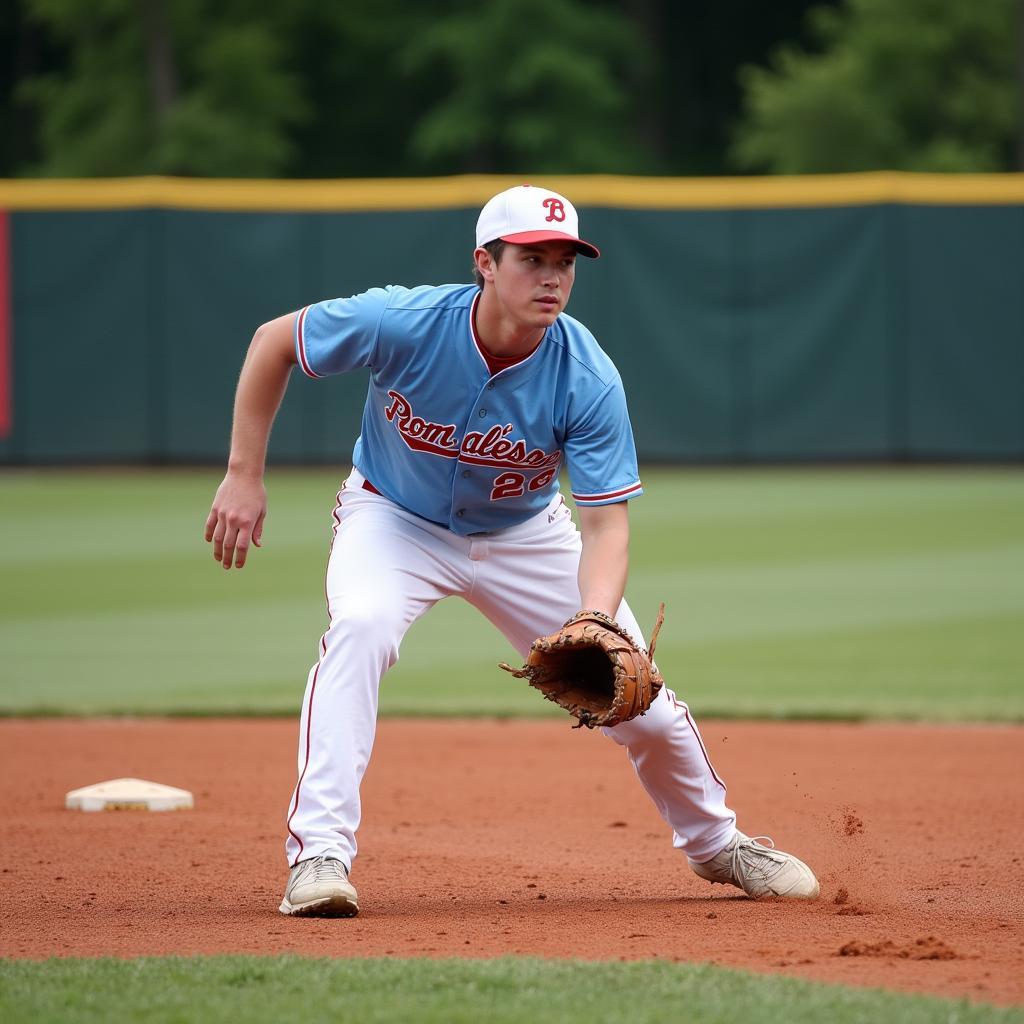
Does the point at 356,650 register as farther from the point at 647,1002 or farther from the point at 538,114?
the point at 538,114

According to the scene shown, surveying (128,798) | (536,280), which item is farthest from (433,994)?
(128,798)

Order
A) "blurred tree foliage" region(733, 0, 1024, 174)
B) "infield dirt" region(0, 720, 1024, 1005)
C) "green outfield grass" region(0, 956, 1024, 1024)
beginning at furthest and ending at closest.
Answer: "blurred tree foliage" region(733, 0, 1024, 174) < "infield dirt" region(0, 720, 1024, 1005) < "green outfield grass" region(0, 956, 1024, 1024)

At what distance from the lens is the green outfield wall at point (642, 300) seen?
16.0 m

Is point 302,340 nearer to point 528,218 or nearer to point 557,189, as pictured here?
point 528,218

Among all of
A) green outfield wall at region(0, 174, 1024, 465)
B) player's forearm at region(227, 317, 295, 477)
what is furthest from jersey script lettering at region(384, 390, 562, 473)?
green outfield wall at region(0, 174, 1024, 465)

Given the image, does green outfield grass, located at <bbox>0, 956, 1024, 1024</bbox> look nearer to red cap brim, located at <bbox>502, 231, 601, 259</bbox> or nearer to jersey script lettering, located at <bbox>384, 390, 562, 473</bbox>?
jersey script lettering, located at <bbox>384, 390, 562, 473</bbox>

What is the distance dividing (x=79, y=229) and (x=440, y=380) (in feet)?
43.2

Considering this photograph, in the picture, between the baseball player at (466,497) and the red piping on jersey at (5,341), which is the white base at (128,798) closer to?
the baseball player at (466,497)

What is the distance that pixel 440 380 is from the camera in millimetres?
3838

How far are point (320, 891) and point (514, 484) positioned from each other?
1019 mm

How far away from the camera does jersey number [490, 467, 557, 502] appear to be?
393 centimetres

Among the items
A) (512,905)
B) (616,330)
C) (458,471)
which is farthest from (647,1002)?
(616,330)

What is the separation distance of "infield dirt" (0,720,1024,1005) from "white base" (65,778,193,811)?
6cm

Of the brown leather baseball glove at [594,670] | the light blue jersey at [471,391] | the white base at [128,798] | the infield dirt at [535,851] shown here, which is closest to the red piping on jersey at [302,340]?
the light blue jersey at [471,391]
